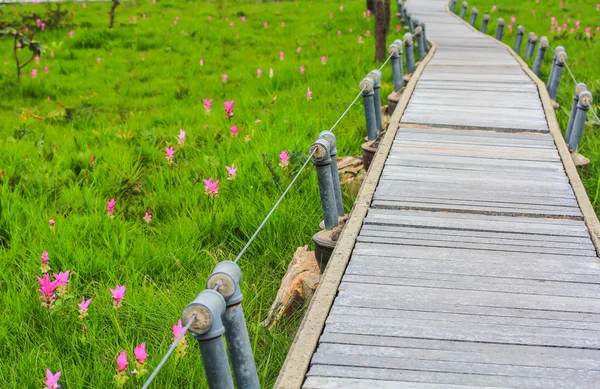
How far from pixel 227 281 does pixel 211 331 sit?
0.22m

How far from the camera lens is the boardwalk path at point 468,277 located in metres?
2.49

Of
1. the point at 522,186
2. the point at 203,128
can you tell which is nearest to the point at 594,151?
the point at 522,186

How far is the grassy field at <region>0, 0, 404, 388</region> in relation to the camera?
10.4ft

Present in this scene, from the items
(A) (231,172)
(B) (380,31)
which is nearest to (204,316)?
(A) (231,172)

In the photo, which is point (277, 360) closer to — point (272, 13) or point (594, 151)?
point (594, 151)

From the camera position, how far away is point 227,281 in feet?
7.06

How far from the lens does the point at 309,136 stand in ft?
20.9

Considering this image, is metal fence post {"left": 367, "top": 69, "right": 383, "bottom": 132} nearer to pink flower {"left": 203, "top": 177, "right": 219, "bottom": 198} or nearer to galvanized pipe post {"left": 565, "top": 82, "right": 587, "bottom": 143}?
galvanized pipe post {"left": 565, "top": 82, "right": 587, "bottom": 143}

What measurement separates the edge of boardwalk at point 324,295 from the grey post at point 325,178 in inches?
4.8

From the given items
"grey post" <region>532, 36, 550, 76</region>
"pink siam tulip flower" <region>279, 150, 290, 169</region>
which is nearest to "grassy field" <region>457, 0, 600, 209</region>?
"grey post" <region>532, 36, 550, 76</region>

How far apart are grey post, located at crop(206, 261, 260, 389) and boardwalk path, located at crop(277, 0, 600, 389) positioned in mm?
145

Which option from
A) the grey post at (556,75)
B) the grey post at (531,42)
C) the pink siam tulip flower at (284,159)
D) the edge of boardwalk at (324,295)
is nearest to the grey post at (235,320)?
the edge of boardwalk at (324,295)

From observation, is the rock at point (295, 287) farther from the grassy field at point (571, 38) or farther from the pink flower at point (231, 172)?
the grassy field at point (571, 38)

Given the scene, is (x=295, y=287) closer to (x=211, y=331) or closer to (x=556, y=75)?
(x=211, y=331)
